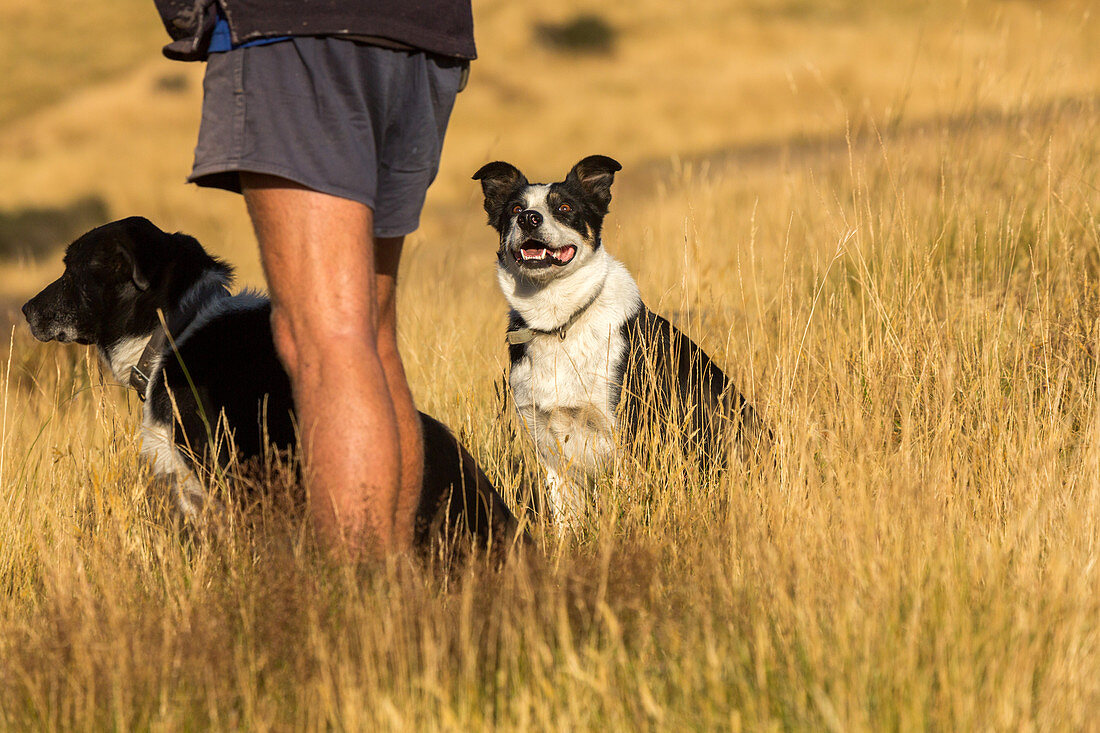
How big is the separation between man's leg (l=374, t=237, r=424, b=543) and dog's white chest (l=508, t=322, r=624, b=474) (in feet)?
5.22

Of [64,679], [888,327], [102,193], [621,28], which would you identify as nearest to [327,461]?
[64,679]

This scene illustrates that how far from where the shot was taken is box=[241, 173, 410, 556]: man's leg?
2168 millimetres

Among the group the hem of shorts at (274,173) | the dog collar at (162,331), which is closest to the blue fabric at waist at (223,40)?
the hem of shorts at (274,173)

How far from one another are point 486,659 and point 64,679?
905 mm

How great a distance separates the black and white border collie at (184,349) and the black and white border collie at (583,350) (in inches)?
40.7

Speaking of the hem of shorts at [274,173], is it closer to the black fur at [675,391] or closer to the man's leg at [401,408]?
the man's leg at [401,408]

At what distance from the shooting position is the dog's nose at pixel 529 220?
4.57 metres

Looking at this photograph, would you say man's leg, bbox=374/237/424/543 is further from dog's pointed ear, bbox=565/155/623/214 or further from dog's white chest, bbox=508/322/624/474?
dog's pointed ear, bbox=565/155/623/214

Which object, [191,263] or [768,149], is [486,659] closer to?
[191,263]

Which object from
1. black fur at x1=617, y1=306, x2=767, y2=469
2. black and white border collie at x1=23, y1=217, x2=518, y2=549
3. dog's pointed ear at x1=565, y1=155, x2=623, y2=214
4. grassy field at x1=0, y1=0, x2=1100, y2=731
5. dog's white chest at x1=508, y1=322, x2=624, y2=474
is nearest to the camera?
grassy field at x1=0, y1=0, x2=1100, y2=731

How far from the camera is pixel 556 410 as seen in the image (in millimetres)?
4262

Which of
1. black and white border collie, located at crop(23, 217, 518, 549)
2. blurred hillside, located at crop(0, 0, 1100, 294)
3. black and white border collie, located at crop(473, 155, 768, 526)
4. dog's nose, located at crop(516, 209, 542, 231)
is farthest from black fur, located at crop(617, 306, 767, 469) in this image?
blurred hillside, located at crop(0, 0, 1100, 294)

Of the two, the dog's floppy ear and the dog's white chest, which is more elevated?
the dog's floppy ear

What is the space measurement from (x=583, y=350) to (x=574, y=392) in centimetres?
21
